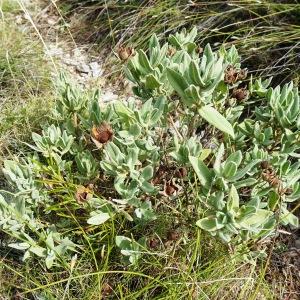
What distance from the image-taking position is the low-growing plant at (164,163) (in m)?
1.49

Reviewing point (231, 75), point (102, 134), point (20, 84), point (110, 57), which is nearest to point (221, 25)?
point (110, 57)

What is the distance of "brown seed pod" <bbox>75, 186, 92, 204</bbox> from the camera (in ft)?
5.19

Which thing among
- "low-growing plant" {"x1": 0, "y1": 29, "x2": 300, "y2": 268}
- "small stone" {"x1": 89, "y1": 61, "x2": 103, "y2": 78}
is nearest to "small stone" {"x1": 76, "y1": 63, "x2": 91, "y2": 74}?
"small stone" {"x1": 89, "y1": 61, "x2": 103, "y2": 78}

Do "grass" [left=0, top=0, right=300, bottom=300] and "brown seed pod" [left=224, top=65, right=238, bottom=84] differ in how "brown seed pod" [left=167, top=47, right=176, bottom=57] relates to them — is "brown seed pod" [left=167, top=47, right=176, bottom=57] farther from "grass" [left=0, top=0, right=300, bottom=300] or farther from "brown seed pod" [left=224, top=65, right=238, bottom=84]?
"grass" [left=0, top=0, right=300, bottom=300]

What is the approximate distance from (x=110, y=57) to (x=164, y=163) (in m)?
1.20

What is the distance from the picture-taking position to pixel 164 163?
177 centimetres

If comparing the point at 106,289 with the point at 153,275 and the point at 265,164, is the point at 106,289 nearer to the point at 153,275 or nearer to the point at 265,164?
the point at 153,275

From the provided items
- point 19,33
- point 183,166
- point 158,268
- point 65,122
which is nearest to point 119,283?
point 158,268

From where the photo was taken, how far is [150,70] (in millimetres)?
1609

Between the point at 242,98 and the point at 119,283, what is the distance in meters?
0.66

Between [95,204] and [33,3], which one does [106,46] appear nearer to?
[33,3]

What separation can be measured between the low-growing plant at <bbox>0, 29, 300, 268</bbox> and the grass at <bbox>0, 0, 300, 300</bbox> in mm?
72

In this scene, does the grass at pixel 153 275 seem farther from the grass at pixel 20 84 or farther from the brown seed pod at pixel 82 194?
the grass at pixel 20 84

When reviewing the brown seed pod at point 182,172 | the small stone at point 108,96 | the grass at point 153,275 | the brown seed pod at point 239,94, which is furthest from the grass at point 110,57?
the brown seed pod at point 239,94
